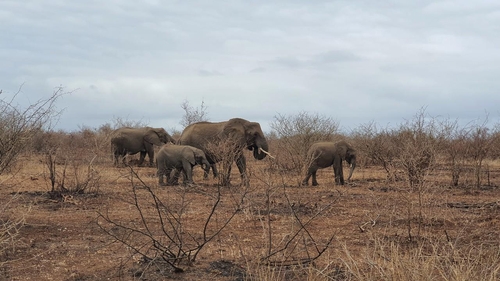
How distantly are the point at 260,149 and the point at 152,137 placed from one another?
7966mm

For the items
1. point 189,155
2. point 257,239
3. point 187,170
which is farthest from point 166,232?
point 189,155

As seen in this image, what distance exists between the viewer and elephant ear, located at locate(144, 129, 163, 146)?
23656 mm

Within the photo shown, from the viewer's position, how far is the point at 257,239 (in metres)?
7.63

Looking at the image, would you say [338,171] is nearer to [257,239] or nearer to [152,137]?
[257,239]

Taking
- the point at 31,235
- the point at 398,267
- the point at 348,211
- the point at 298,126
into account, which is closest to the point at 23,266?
the point at 31,235

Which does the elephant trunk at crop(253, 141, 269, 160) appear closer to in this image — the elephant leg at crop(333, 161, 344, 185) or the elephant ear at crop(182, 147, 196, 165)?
the elephant leg at crop(333, 161, 344, 185)

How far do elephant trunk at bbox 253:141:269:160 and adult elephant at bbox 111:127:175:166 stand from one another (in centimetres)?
694

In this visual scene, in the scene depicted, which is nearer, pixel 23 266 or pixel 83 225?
pixel 23 266

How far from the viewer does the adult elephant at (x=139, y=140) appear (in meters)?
23.8

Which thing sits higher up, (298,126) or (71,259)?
(298,126)

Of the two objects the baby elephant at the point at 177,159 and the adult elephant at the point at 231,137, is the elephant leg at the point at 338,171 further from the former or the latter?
the baby elephant at the point at 177,159

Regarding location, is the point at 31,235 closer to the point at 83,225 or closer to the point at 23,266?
the point at 83,225

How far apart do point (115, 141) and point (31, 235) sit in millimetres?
16858

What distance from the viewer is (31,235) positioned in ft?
25.6
